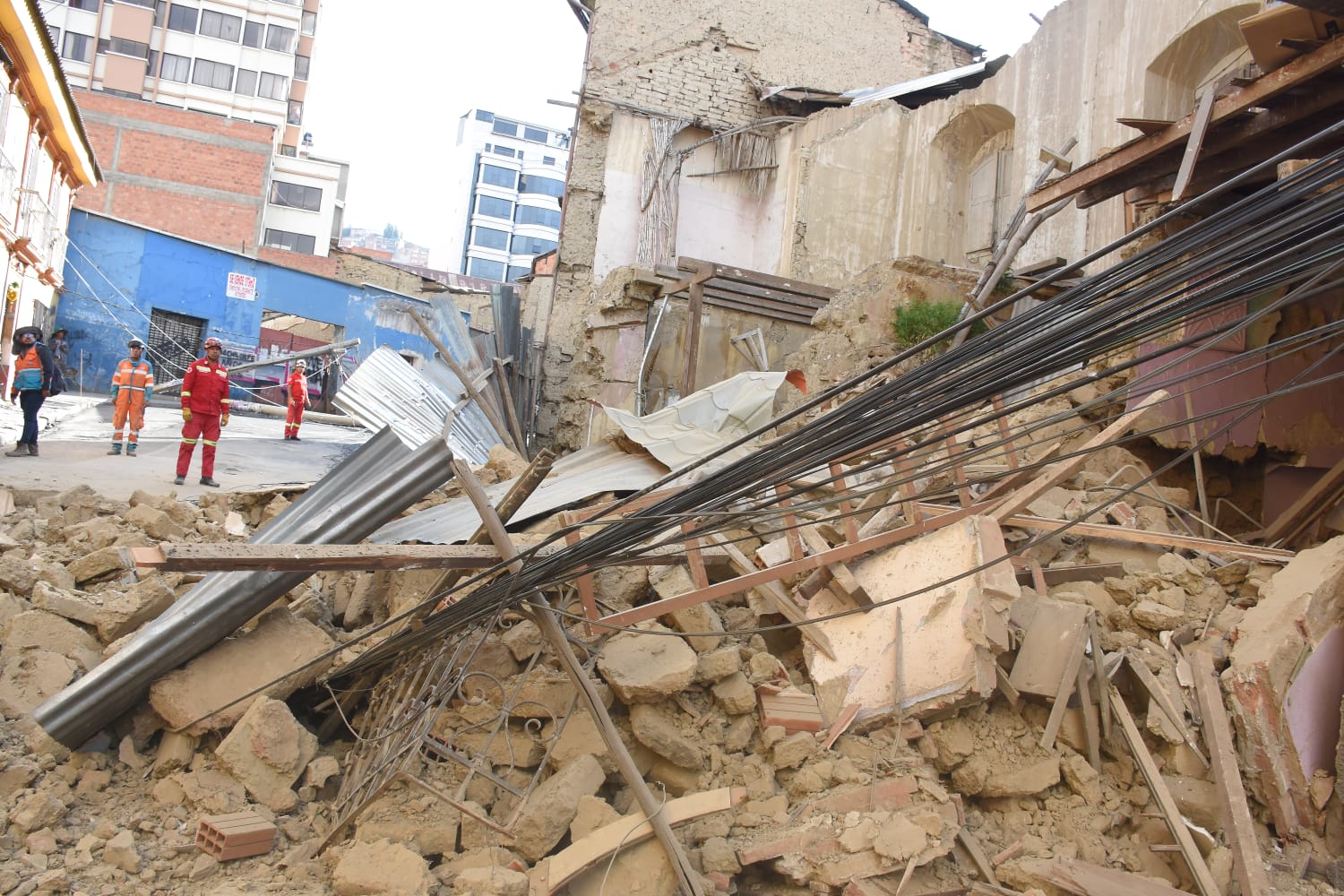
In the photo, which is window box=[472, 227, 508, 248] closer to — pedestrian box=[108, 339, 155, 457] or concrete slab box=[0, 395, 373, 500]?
concrete slab box=[0, 395, 373, 500]

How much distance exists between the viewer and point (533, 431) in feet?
52.2

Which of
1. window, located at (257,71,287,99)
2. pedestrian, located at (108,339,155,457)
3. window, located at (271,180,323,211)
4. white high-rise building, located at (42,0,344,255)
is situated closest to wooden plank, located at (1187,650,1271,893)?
pedestrian, located at (108,339,155,457)

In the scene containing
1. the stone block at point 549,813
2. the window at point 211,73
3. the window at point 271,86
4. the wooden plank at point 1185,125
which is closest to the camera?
the stone block at point 549,813

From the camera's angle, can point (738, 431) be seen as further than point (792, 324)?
No

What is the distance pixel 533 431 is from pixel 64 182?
15.7 meters

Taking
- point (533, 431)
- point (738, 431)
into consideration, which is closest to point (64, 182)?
point (533, 431)

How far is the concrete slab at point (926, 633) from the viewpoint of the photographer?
187 inches

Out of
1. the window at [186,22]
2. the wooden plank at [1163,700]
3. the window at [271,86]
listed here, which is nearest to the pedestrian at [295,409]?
the wooden plank at [1163,700]

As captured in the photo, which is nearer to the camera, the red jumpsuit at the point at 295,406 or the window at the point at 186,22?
the red jumpsuit at the point at 295,406

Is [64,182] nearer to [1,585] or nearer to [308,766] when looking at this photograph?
[1,585]

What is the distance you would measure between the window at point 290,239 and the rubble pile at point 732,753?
42.5m

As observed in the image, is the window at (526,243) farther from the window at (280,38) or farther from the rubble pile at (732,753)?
the rubble pile at (732,753)

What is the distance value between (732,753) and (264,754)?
2288 millimetres

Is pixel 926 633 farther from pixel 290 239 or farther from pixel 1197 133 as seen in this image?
pixel 290 239
